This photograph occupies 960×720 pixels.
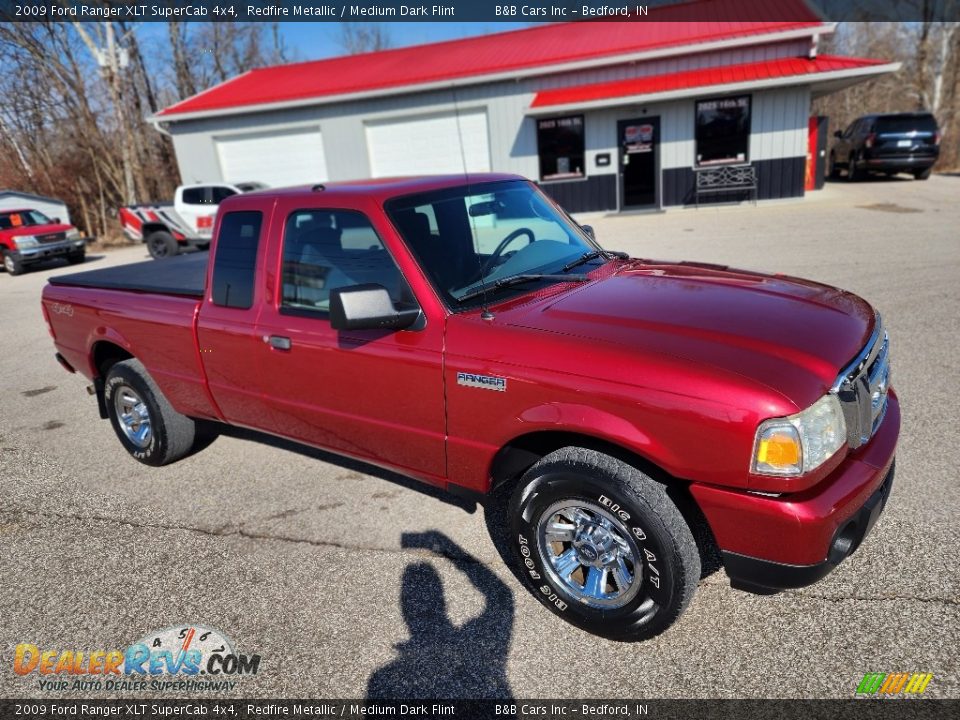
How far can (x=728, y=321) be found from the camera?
8.86ft

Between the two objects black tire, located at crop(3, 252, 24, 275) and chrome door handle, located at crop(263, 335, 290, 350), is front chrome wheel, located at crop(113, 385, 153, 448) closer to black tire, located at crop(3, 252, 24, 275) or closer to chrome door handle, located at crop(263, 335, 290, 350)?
chrome door handle, located at crop(263, 335, 290, 350)

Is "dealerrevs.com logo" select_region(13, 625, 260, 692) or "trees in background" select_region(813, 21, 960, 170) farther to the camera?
"trees in background" select_region(813, 21, 960, 170)

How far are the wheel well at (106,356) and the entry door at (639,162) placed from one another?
16494mm

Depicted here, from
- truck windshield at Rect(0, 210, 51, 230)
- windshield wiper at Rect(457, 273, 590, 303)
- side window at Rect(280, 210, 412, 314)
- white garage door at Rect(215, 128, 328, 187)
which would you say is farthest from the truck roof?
white garage door at Rect(215, 128, 328, 187)

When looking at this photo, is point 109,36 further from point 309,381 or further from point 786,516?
point 786,516

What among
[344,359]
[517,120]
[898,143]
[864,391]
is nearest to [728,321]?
[864,391]

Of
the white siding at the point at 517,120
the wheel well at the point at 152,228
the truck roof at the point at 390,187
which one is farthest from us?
the white siding at the point at 517,120

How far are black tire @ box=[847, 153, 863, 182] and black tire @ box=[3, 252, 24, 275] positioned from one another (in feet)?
82.0

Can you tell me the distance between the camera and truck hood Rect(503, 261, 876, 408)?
2395mm

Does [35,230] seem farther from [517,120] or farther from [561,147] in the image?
[561,147]

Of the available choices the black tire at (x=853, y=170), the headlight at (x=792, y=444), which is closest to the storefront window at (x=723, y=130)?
the black tire at (x=853, y=170)

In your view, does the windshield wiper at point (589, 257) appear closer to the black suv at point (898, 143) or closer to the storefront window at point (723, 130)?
the storefront window at point (723, 130)

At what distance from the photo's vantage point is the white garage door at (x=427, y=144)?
1981 cm

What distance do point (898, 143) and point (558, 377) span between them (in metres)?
22.0
